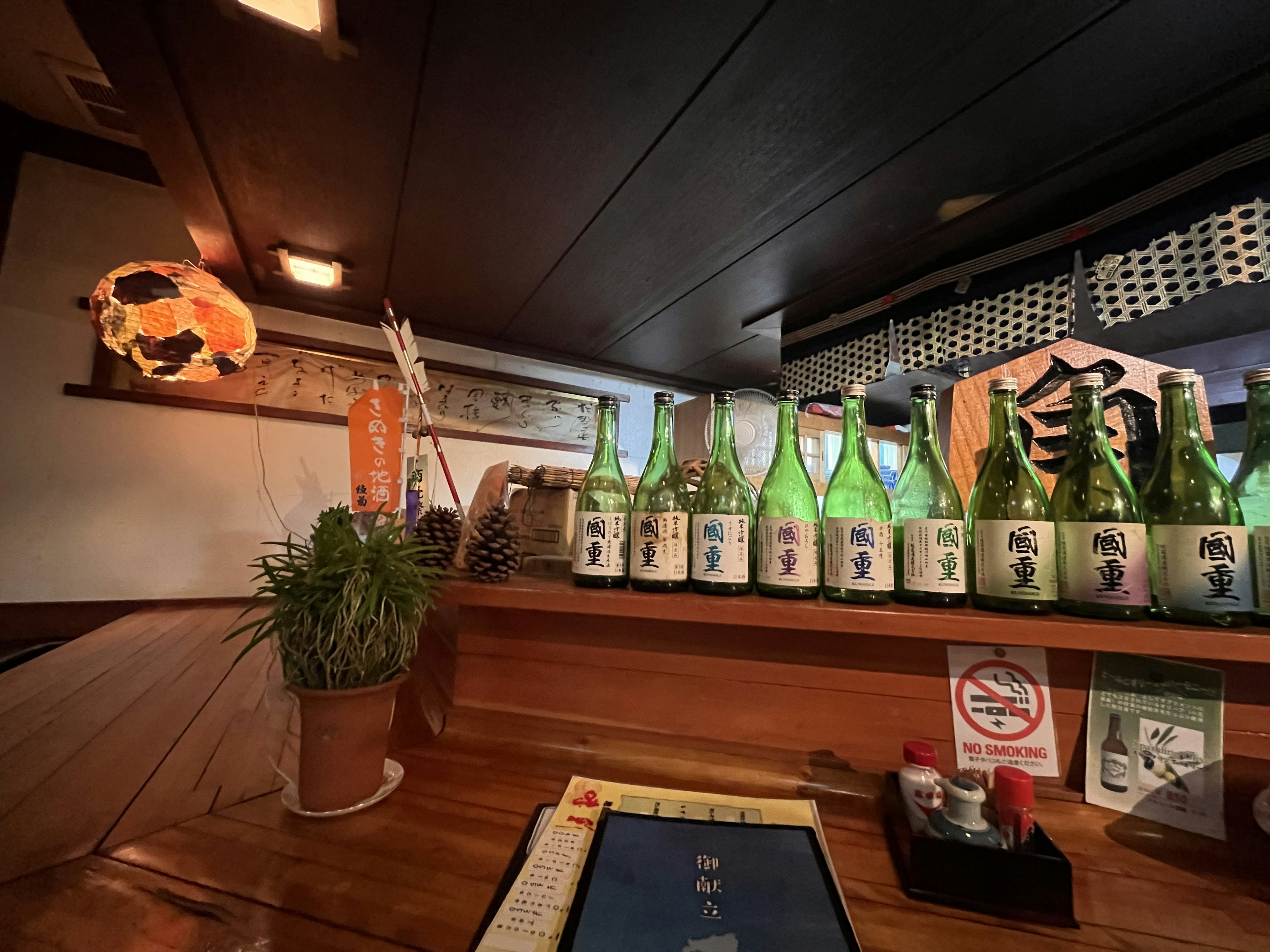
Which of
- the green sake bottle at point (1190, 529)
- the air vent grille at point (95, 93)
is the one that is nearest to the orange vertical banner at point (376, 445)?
the air vent grille at point (95, 93)

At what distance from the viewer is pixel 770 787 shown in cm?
60

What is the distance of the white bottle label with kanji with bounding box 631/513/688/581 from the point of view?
67 centimetres

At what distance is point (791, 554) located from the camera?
0.64 meters

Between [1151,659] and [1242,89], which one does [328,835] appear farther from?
[1242,89]

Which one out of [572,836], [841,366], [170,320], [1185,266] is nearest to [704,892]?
[572,836]

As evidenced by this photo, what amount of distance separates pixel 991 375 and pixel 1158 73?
2.25ft

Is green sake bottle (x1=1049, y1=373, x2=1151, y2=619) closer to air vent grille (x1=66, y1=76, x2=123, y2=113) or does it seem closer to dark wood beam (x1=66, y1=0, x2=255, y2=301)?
dark wood beam (x1=66, y1=0, x2=255, y2=301)

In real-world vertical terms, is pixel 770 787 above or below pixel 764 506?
below

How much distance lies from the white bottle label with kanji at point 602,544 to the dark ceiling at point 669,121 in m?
0.97

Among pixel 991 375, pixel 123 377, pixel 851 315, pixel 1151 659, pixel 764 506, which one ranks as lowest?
pixel 1151 659

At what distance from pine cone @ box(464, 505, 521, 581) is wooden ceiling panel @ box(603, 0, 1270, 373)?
135cm

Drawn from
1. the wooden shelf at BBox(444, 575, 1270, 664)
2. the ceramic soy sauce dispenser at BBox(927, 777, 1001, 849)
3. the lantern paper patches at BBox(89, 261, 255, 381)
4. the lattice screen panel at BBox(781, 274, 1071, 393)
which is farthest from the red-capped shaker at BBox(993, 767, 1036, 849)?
the lantern paper patches at BBox(89, 261, 255, 381)

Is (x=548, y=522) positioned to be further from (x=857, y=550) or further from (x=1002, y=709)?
(x=1002, y=709)

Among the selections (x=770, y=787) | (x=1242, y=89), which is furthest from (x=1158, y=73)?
(x=770, y=787)
